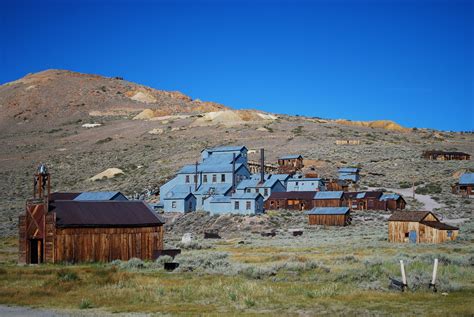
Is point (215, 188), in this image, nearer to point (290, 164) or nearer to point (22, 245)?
point (290, 164)

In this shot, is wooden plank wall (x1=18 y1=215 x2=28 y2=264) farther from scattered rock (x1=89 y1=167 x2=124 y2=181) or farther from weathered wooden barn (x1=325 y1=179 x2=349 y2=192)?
scattered rock (x1=89 y1=167 x2=124 y2=181)

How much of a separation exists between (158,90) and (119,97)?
16.5 metres

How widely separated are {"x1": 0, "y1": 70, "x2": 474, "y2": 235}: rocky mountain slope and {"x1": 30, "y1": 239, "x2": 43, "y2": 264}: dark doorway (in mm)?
25056

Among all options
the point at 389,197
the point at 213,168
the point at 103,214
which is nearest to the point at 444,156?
the point at 389,197

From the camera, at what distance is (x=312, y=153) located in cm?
10356

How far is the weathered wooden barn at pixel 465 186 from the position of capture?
7750 centimetres

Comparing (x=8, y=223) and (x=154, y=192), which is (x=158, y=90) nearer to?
(x=154, y=192)

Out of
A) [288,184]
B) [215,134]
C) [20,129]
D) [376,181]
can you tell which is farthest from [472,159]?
[20,129]

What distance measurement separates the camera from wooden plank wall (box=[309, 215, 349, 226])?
202 feet

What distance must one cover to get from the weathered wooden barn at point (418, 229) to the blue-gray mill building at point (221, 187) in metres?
25.7

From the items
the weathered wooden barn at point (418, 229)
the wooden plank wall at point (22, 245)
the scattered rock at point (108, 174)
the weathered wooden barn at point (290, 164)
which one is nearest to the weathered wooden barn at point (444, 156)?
the weathered wooden barn at point (290, 164)

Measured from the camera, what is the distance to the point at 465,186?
256ft

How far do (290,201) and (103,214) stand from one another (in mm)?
42397

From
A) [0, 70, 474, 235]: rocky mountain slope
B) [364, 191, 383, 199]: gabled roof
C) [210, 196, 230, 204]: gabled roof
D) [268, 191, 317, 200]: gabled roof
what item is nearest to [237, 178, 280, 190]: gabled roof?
[268, 191, 317, 200]: gabled roof
